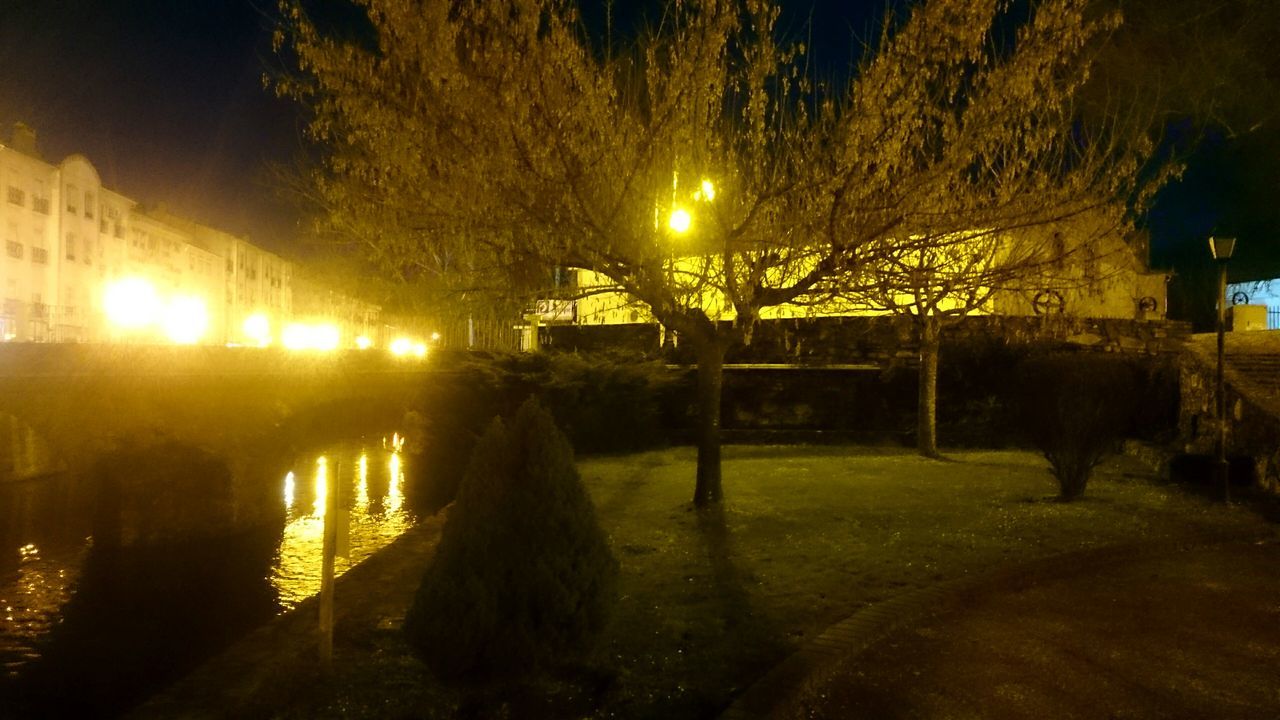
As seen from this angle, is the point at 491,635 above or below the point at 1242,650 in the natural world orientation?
above

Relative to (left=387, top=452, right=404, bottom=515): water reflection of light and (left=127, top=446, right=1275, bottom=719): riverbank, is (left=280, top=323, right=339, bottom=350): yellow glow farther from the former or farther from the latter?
(left=127, top=446, right=1275, bottom=719): riverbank

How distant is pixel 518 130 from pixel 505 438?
4.44 metres

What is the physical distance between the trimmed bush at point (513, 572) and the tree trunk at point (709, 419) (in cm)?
583

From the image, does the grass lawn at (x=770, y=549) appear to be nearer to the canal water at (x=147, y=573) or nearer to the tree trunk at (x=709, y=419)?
the tree trunk at (x=709, y=419)

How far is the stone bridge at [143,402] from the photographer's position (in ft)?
45.6

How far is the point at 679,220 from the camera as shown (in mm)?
10094

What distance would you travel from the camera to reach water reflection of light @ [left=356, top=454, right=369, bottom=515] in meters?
14.0

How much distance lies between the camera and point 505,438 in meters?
4.74

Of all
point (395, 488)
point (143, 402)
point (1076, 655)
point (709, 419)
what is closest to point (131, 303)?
point (143, 402)

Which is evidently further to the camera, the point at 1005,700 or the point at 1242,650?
the point at 1242,650

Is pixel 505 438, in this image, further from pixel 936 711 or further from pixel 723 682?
pixel 936 711

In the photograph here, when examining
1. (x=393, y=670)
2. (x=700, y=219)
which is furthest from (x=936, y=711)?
(x=700, y=219)

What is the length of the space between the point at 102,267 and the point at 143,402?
3708cm

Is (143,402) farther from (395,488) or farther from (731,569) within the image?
(731,569)
